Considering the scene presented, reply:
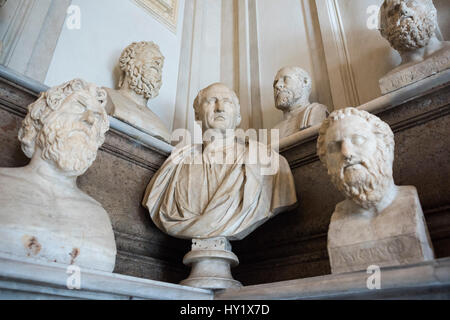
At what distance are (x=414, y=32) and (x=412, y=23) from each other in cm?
7

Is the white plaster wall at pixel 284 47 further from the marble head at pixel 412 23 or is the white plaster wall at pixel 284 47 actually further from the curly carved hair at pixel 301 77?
the marble head at pixel 412 23

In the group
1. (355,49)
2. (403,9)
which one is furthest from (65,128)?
(355,49)

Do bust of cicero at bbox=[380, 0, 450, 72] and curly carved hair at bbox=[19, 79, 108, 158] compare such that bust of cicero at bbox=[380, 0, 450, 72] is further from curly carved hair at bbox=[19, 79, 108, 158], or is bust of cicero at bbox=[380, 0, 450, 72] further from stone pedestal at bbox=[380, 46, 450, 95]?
curly carved hair at bbox=[19, 79, 108, 158]

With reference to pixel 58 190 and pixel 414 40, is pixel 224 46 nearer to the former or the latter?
pixel 414 40

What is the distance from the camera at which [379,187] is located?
1.67 meters

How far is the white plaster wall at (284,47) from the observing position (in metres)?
3.98

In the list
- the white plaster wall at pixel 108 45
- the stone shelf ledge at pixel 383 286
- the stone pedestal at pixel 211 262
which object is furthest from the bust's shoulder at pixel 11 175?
the white plaster wall at pixel 108 45

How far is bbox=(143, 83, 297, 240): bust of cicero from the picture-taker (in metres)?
2.21

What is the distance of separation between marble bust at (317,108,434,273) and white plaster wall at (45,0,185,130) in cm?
272

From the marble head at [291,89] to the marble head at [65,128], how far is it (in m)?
1.93

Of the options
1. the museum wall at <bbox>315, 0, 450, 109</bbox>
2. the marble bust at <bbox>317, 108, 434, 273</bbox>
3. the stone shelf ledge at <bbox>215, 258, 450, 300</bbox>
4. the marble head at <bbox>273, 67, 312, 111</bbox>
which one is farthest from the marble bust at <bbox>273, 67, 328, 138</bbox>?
the stone shelf ledge at <bbox>215, 258, 450, 300</bbox>

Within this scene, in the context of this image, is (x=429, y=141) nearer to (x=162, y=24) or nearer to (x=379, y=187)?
(x=379, y=187)

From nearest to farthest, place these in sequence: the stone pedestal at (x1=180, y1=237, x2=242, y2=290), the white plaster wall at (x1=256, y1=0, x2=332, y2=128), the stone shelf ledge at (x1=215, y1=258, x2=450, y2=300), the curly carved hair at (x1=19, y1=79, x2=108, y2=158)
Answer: the stone shelf ledge at (x1=215, y1=258, x2=450, y2=300) → the curly carved hair at (x1=19, y1=79, x2=108, y2=158) → the stone pedestal at (x1=180, y1=237, x2=242, y2=290) → the white plaster wall at (x1=256, y1=0, x2=332, y2=128)

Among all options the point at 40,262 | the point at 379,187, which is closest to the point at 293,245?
the point at 379,187
